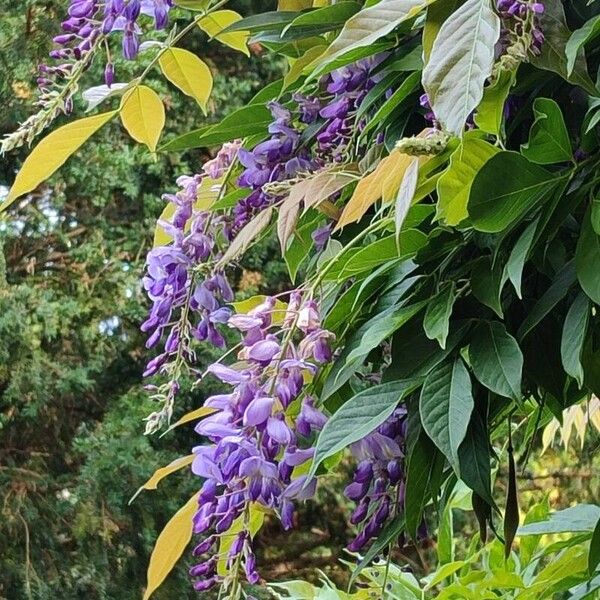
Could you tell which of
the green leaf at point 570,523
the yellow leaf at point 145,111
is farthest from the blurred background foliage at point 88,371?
the yellow leaf at point 145,111

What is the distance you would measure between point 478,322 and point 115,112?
211 millimetres

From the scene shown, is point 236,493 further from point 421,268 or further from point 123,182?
point 123,182

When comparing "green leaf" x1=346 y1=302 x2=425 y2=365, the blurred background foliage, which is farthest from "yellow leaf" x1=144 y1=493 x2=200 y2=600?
the blurred background foliage

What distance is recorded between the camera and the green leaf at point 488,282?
32cm

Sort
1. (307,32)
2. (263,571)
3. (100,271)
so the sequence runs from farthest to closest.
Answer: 1. (263,571)
2. (100,271)
3. (307,32)

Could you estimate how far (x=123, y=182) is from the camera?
7.29 ft

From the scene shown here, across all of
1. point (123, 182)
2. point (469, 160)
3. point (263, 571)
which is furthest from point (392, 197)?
point (263, 571)

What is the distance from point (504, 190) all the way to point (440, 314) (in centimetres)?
5

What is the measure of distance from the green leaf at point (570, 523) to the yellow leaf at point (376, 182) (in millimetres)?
317

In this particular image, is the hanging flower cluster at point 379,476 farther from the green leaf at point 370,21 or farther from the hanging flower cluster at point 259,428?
the green leaf at point 370,21

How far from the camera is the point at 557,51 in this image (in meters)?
0.31

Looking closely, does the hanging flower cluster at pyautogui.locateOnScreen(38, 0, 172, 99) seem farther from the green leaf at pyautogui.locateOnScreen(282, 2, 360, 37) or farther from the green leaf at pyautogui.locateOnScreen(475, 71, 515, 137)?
the green leaf at pyautogui.locateOnScreen(475, 71, 515, 137)

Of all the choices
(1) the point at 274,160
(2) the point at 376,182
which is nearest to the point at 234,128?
(1) the point at 274,160

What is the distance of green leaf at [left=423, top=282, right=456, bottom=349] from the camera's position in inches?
12.4
